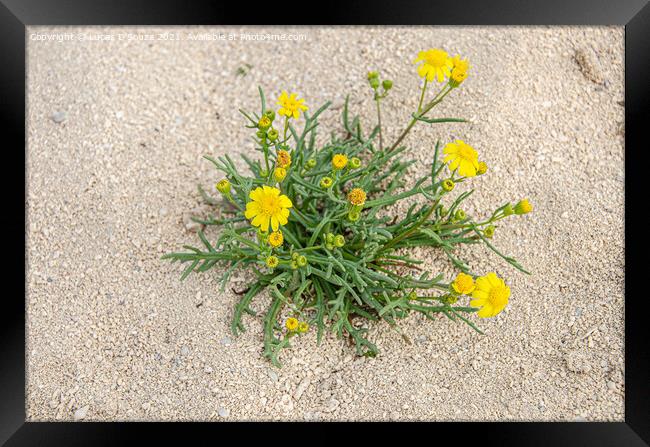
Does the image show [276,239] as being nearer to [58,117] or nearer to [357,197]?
[357,197]

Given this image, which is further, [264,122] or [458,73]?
[458,73]

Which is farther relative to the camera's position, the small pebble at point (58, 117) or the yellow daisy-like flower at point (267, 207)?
the small pebble at point (58, 117)

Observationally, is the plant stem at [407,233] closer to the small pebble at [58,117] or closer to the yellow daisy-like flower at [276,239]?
the yellow daisy-like flower at [276,239]

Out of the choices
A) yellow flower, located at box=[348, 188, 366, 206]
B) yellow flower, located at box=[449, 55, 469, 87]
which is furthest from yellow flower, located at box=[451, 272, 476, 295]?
yellow flower, located at box=[449, 55, 469, 87]

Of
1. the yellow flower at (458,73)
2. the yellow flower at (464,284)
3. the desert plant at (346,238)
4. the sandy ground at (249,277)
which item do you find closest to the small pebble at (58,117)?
the sandy ground at (249,277)

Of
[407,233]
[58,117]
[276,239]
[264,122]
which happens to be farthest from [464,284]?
[58,117]

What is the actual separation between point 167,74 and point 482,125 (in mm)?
1669

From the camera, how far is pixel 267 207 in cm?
196

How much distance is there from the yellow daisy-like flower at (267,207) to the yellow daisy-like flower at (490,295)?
2.38 ft

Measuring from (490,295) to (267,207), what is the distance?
2.75 feet

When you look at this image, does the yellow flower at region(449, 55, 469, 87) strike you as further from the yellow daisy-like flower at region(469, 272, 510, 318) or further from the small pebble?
the small pebble

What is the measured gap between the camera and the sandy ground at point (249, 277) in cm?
246

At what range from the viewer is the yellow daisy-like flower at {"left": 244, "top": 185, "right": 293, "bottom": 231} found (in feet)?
6.40

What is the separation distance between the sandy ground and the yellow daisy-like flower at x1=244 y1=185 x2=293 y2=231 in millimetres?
697
